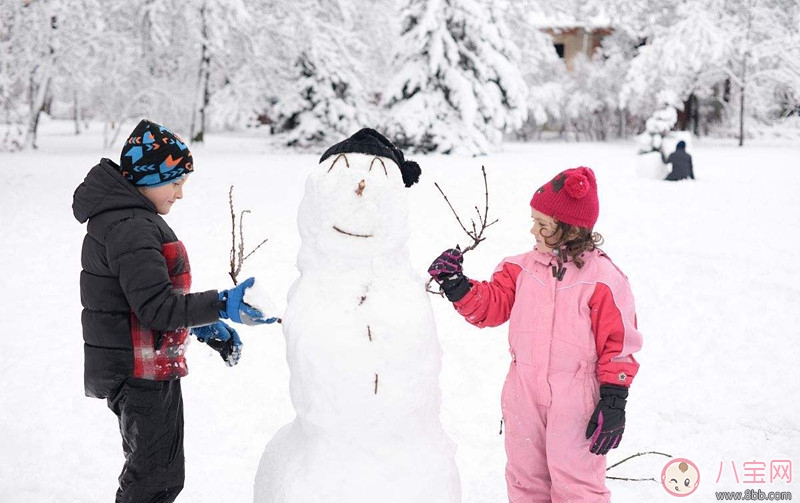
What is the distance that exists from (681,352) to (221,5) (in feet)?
38.3

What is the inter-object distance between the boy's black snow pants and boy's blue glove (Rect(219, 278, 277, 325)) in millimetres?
419

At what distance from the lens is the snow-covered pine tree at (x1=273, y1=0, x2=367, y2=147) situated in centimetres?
A: 1680

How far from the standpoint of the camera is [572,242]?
2.35 m

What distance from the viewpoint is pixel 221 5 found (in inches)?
522

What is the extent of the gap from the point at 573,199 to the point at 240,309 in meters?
1.19

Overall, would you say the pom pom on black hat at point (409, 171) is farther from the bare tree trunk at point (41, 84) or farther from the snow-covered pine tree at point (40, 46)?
the bare tree trunk at point (41, 84)

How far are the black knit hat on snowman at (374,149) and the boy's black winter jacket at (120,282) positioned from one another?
0.61m

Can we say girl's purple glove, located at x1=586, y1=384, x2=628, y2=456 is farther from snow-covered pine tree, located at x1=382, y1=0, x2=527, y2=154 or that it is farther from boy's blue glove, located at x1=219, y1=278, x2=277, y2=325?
snow-covered pine tree, located at x1=382, y1=0, x2=527, y2=154

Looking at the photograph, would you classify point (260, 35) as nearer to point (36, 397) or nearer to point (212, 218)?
point (212, 218)

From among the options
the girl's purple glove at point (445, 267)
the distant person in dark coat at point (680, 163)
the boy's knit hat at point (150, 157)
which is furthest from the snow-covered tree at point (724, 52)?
the boy's knit hat at point (150, 157)

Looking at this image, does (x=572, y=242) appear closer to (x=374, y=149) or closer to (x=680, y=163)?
(x=374, y=149)

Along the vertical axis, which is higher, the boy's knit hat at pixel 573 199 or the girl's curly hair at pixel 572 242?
the boy's knit hat at pixel 573 199

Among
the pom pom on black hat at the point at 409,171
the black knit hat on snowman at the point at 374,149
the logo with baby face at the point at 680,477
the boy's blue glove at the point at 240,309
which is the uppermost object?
the black knit hat on snowman at the point at 374,149

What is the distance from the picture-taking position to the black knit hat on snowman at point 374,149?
210cm
